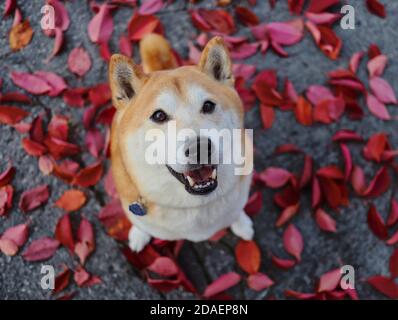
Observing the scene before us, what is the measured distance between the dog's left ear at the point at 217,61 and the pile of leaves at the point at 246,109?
69 centimetres

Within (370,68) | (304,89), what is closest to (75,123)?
(304,89)

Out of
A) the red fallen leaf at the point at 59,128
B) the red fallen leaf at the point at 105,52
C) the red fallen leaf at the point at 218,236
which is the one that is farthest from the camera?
the red fallen leaf at the point at 105,52

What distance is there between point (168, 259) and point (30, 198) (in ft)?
2.34

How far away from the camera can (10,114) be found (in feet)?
8.34

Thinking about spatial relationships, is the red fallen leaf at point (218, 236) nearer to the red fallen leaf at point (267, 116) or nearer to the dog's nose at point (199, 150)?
the red fallen leaf at point (267, 116)

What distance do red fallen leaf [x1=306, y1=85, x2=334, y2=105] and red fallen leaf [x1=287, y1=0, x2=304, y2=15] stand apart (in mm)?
437

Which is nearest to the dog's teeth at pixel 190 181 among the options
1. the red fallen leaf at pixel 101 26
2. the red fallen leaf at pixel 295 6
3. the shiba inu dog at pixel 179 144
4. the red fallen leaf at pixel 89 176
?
the shiba inu dog at pixel 179 144

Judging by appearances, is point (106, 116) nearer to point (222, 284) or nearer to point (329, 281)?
point (222, 284)

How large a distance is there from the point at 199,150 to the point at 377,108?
50.5 inches

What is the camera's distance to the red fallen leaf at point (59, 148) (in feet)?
8.13

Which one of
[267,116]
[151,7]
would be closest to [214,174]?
[267,116]

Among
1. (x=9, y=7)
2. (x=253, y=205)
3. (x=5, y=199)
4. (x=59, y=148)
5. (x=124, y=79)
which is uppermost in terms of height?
(x=124, y=79)

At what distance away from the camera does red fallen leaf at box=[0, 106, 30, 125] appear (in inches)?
100.0
